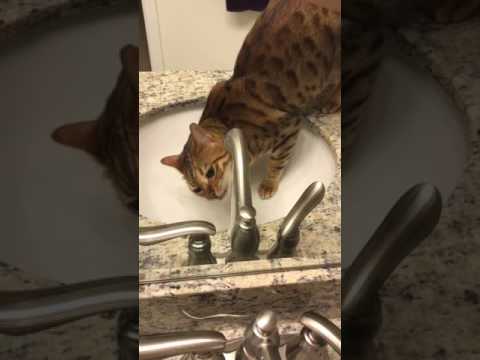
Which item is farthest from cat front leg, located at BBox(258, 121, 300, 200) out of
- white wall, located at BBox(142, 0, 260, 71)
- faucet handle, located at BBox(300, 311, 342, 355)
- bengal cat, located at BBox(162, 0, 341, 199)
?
faucet handle, located at BBox(300, 311, 342, 355)

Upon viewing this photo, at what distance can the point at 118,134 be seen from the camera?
0.68 feet

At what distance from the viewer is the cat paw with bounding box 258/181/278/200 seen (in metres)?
0.51

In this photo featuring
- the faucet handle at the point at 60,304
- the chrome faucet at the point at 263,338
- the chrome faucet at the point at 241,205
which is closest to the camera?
the faucet handle at the point at 60,304

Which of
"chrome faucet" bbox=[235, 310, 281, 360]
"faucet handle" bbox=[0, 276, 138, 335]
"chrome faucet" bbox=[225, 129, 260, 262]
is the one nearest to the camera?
"faucet handle" bbox=[0, 276, 138, 335]

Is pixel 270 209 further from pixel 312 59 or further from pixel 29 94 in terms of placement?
pixel 29 94

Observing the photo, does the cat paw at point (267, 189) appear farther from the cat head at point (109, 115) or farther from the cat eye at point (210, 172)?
the cat head at point (109, 115)

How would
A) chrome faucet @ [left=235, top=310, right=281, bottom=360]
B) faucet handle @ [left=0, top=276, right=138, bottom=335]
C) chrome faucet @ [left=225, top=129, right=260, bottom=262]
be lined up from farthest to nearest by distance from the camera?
chrome faucet @ [left=225, top=129, right=260, bottom=262] → chrome faucet @ [left=235, top=310, right=281, bottom=360] → faucet handle @ [left=0, top=276, right=138, bottom=335]

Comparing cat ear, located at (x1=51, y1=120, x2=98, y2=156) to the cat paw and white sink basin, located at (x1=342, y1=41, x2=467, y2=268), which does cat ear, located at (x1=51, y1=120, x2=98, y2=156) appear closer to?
white sink basin, located at (x1=342, y1=41, x2=467, y2=268)

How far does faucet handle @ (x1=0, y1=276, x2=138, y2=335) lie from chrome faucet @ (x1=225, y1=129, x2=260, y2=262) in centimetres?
23

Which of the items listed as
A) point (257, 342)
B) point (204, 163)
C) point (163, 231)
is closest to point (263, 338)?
point (257, 342)

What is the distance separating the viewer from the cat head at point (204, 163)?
480 mm

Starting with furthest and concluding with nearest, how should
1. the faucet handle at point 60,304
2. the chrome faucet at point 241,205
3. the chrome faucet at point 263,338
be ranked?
the chrome faucet at point 241,205, the chrome faucet at point 263,338, the faucet handle at point 60,304

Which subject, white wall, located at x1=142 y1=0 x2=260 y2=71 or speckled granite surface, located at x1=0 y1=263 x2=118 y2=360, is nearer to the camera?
speckled granite surface, located at x1=0 y1=263 x2=118 y2=360

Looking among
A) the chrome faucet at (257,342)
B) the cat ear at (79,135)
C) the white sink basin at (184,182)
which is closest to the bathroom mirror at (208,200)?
the white sink basin at (184,182)
